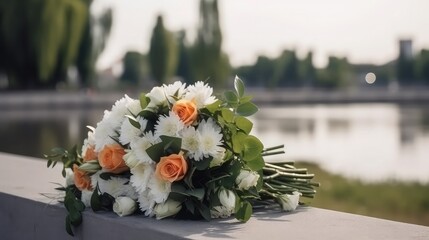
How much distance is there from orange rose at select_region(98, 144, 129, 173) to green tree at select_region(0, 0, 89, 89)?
3296cm

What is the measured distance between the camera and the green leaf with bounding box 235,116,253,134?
7.11ft

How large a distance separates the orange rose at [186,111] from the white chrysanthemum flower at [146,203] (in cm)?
26

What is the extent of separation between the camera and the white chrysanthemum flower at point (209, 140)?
2.11 m

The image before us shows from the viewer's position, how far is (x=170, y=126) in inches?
84.2

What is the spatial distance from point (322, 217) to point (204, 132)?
1.53 ft

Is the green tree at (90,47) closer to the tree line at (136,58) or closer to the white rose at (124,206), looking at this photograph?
the tree line at (136,58)

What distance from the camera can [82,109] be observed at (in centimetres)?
3375

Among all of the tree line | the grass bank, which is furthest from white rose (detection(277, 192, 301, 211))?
the tree line

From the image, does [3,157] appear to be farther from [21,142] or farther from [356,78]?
[356,78]

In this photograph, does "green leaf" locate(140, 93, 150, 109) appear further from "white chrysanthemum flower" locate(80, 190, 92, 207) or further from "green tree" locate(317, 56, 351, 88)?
"green tree" locate(317, 56, 351, 88)

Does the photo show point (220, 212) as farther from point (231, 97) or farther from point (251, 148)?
point (231, 97)

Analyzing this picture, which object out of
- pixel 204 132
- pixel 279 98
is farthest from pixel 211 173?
pixel 279 98

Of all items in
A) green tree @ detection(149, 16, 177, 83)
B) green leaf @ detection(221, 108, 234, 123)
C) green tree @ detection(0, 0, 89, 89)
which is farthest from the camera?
green tree @ detection(149, 16, 177, 83)

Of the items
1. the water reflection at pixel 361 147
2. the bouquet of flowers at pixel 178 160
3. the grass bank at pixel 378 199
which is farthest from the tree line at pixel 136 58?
Answer: the bouquet of flowers at pixel 178 160
